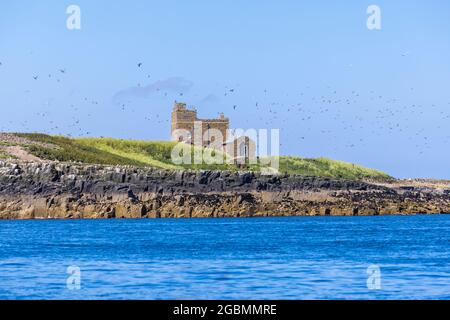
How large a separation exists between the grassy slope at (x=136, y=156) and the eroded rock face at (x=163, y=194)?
20.1 metres

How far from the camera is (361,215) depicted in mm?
112062

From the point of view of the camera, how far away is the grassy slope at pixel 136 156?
4909 inches

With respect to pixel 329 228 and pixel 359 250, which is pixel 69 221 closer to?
pixel 329 228

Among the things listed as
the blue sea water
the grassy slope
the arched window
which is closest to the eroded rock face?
the blue sea water

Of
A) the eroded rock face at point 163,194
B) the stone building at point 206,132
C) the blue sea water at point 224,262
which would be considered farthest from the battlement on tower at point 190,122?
the blue sea water at point 224,262

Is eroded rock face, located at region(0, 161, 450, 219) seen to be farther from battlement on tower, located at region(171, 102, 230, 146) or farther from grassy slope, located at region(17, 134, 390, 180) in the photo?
battlement on tower, located at region(171, 102, 230, 146)

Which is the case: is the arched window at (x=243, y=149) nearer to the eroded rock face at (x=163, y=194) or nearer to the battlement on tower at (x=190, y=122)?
the battlement on tower at (x=190, y=122)

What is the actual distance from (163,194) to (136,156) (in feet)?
144

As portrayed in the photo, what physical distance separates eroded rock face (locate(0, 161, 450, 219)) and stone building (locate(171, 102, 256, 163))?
127ft

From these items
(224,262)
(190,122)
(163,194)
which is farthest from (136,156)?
(224,262)

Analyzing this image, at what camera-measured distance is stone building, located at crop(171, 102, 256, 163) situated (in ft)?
494

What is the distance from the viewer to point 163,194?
333 ft
